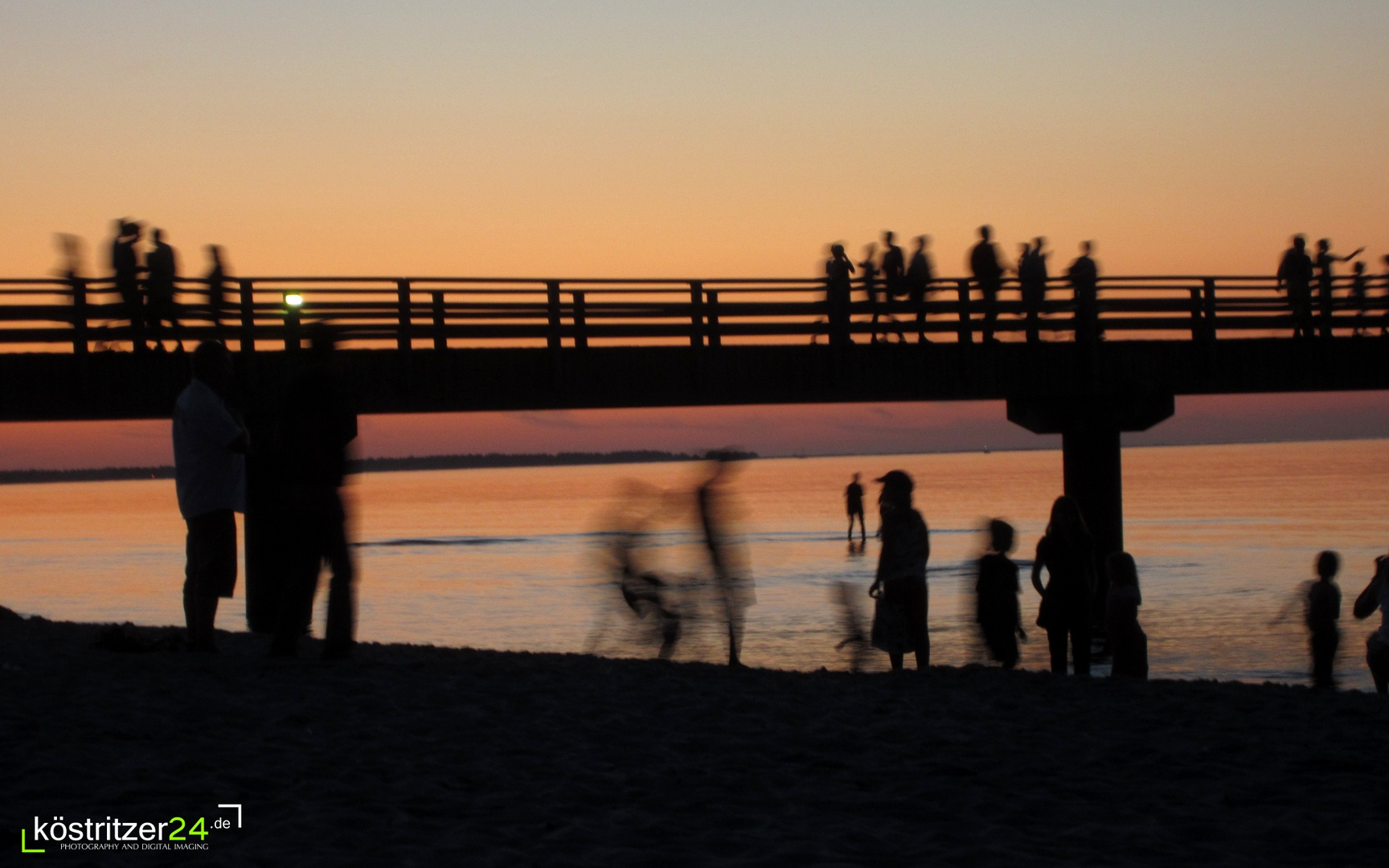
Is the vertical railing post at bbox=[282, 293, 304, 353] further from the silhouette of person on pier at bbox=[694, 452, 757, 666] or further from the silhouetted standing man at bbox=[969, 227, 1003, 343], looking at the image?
the silhouetted standing man at bbox=[969, 227, 1003, 343]

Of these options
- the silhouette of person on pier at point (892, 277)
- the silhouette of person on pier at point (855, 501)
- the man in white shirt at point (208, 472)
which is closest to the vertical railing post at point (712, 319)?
the silhouette of person on pier at point (892, 277)

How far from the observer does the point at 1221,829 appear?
5387 millimetres

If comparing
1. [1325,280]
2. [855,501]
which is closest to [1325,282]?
[1325,280]

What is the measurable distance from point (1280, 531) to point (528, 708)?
4541 cm

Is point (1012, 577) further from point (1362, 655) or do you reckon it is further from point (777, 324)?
point (1362, 655)

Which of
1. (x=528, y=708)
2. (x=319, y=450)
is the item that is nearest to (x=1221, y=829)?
(x=528, y=708)

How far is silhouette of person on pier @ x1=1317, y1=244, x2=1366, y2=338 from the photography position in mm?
19891

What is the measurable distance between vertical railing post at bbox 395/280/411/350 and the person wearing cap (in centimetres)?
717

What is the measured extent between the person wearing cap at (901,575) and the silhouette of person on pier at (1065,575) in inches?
32.2

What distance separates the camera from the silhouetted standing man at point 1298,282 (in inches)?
778

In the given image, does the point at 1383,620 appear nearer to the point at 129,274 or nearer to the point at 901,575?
the point at 901,575

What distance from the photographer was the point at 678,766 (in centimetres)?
630

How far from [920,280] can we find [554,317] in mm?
4954

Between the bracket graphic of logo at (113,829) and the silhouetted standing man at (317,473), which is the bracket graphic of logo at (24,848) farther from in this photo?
the silhouetted standing man at (317,473)
